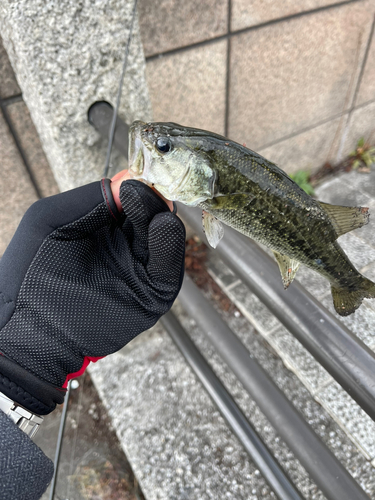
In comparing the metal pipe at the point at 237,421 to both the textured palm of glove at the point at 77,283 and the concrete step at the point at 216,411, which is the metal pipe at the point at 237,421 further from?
the textured palm of glove at the point at 77,283

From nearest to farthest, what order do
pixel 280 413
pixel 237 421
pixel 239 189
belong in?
pixel 239 189, pixel 280 413, pixel 237 421

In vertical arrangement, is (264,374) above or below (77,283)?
below

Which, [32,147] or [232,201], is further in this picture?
[32,147]

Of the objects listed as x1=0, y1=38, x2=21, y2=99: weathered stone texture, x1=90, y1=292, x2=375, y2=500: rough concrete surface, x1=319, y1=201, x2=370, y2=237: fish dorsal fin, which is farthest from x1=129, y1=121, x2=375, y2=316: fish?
x1=90, y1=292, x2=375, y2=500: rough concrete surface

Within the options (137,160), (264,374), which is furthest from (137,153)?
(264,374)

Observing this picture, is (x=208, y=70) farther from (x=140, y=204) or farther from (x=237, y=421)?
(x=237, y=421)

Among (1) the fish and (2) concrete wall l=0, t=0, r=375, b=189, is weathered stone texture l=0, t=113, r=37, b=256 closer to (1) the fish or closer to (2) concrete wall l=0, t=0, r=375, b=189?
(2) concrete wall l=0, t=0, r=375, b=189

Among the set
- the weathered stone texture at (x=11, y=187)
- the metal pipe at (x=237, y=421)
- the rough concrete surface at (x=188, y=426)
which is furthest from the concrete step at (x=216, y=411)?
the weathered stone texture at (x=11, y=187)
